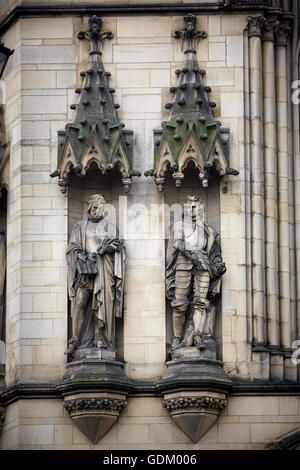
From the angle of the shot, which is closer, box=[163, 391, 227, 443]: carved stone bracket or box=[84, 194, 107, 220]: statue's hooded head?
box=[163, 391, 227, 443]: carved stone bracket

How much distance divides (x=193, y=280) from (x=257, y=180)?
1.39 m

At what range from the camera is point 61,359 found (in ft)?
77.7

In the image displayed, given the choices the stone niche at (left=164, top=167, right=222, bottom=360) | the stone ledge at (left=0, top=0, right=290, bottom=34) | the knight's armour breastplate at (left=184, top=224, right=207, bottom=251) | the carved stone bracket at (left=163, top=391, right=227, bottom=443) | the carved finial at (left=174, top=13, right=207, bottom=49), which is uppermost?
the stone ledge at (left=0, top=0, right=290, bottom=34)

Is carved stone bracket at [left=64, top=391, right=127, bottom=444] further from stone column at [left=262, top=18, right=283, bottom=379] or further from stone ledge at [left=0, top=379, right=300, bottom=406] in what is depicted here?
stone column at [left=262, top=18, right=283, bottom=379]

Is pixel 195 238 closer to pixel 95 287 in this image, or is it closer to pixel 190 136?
pixel 190 136

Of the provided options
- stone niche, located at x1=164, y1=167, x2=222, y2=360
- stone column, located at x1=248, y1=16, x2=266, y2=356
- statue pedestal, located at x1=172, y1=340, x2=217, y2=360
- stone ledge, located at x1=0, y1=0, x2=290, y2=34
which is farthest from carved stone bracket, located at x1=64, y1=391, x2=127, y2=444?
stone ledge, located at x1=0, y1=0, x2=290, y2=34

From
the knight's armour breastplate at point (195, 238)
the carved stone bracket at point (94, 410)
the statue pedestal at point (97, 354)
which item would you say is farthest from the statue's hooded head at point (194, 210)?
the carved stone bracket at point (94, 410)

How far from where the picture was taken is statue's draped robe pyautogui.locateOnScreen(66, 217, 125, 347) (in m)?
23.6

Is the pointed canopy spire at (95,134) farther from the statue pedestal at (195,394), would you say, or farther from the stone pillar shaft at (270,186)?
the statue pedestal at (195,394)

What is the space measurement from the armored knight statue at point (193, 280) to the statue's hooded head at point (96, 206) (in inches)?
34.7

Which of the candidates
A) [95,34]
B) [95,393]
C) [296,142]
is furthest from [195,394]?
[95,34]

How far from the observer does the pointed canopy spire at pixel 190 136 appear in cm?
2388

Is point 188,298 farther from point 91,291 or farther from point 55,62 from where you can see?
point 55,62
